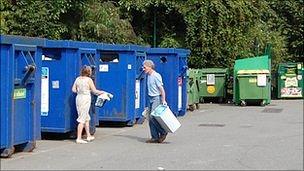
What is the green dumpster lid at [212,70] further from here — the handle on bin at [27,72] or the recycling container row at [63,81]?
the handle on bin at [27,72]

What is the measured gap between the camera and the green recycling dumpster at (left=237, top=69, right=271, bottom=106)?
74.7ft

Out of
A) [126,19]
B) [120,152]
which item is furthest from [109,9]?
[120,152]

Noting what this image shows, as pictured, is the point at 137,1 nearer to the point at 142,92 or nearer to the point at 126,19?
the point at 126,19

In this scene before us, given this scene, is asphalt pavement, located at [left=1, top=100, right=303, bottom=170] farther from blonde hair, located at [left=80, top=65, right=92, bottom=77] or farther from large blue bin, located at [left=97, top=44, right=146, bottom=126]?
blonde hair, located at [left=80, top=65, right=92, bottom=77]

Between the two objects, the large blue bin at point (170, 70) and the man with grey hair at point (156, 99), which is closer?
the man with grey hair at point (156, 99)

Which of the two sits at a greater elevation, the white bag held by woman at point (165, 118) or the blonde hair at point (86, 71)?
the blonde hair at point (86, 71)

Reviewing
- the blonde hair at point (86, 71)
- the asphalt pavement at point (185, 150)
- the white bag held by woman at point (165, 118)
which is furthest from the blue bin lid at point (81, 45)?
the white bag held by woman at point (165, 118)

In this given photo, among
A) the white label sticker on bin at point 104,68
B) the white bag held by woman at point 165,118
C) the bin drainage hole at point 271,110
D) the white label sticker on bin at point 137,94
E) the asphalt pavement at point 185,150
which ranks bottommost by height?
the asphalt pavement at point 185,150

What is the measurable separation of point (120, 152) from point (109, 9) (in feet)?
43.7

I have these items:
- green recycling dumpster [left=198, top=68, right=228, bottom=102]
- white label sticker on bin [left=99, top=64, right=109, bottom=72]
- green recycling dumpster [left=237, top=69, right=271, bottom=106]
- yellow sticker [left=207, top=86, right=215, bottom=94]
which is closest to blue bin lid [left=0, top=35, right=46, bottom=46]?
white label sticker on bin [left=99, top=64, right=109, bottom=72]

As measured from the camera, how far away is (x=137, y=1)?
25688 mm

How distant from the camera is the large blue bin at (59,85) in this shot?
1218 centimetres

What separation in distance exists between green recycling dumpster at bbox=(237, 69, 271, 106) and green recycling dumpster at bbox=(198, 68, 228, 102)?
72.8 inches

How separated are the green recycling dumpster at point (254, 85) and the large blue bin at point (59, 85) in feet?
37.9
